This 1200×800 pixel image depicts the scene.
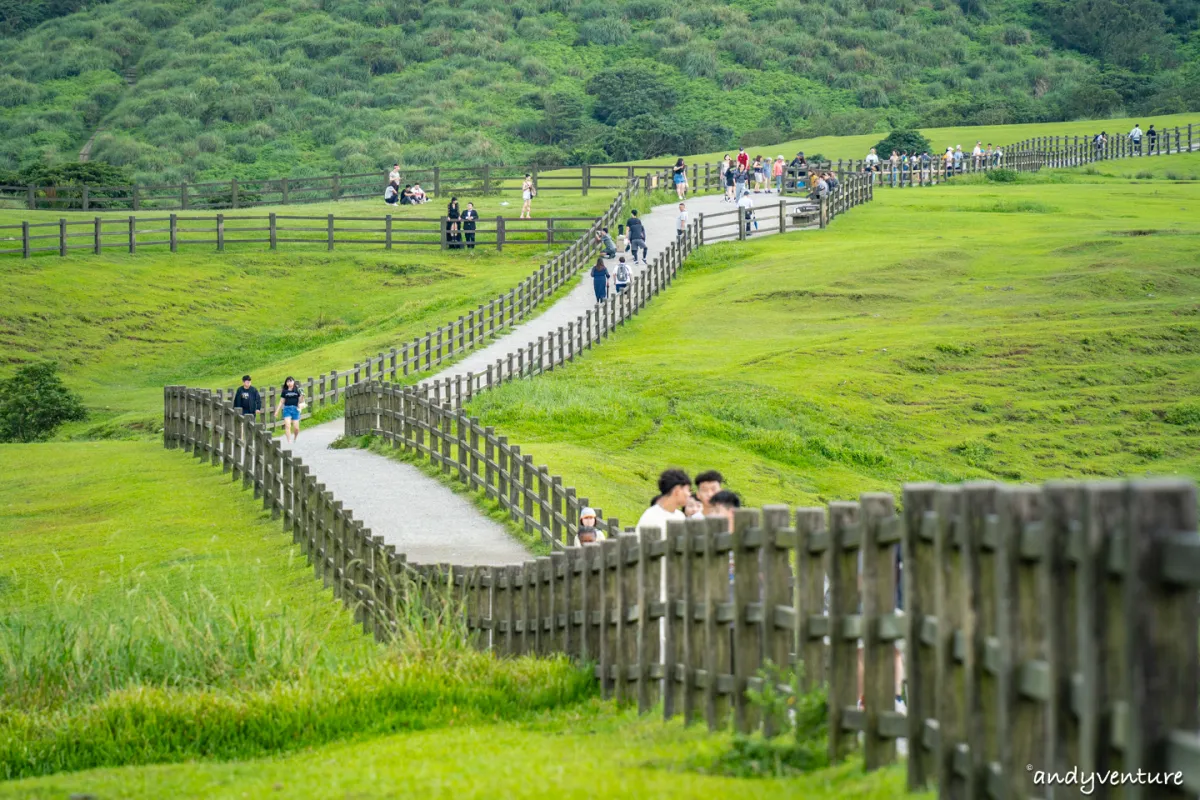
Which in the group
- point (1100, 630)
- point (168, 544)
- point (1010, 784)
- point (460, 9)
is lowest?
point (168, 544)

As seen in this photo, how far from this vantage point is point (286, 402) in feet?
95.2

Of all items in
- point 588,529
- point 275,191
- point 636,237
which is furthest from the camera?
point 275,191

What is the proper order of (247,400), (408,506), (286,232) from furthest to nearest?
(286,232)
(247,400)
(408,506)

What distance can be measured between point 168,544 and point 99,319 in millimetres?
25622

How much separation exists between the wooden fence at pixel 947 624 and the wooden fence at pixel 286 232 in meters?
42.1

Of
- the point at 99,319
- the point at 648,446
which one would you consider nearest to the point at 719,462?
the point at 648,446

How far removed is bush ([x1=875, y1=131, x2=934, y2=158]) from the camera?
7181 centimetres

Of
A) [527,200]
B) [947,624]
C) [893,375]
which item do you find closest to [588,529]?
[947,624]

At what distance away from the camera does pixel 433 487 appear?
2311cm

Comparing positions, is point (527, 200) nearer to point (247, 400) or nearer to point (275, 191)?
point (275, 191)

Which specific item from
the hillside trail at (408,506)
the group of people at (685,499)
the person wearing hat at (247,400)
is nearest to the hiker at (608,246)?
the hillside trail at (408,506)

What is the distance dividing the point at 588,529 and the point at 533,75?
272 feet

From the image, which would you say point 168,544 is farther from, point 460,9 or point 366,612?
point 460,9

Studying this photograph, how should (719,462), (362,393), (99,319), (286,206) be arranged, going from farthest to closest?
(286,206)
(99,319)
(362,393)
(719,462)
